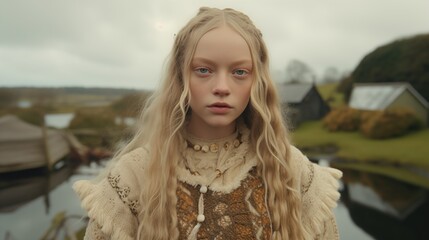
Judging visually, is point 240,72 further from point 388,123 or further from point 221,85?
point 388,123

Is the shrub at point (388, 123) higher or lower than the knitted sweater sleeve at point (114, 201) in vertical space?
lower

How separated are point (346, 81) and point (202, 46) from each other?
22.3ft

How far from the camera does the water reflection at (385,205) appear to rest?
7102 mm

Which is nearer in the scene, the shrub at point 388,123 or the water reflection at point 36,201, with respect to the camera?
Result: the water reflection at point 36,201

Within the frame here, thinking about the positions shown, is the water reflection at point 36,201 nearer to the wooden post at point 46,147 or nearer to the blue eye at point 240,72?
the wooden post at point 46,147

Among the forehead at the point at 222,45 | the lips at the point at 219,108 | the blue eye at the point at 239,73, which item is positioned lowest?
the lips at the point at 219,108

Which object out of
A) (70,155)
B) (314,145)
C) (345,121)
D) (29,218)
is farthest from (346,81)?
(29,218)

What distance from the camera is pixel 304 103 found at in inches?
273

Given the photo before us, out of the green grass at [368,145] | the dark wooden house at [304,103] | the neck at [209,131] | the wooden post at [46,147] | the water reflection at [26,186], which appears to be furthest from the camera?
the wooden post at [46,147]

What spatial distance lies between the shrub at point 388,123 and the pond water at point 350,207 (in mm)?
857

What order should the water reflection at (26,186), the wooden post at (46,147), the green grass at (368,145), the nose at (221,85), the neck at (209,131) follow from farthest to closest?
the wooden post at (46,147) < the water reflection at (26,186) < the green grass at (368,145) < the neck at (209,131) < the nose at (221,85)

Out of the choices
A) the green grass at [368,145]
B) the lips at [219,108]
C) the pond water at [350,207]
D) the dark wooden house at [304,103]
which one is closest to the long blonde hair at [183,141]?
the lips at [219,108]

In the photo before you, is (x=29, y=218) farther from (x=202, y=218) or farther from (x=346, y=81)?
(x=202, y=218)

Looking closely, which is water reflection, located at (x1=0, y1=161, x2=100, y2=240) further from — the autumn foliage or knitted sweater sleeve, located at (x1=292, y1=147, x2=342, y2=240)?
knitted sweater sleeve, located at (x1=292, y1=147, x2=342, y2=240)
